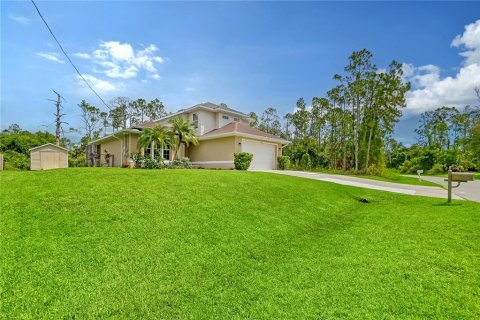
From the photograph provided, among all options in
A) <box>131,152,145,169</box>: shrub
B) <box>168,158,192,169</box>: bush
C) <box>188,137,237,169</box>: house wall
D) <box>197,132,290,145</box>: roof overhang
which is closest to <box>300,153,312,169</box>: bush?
<box>197,132,290,145</box>: roof overhang

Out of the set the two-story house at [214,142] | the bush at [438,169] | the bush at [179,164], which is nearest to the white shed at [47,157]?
the two-story house at [214,142]

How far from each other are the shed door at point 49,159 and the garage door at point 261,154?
13.8m

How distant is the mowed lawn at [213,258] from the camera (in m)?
3.05

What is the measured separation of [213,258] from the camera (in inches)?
168

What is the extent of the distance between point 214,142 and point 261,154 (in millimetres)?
4149

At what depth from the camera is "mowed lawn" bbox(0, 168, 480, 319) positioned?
3.05 m

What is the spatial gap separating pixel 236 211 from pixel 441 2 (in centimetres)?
1434

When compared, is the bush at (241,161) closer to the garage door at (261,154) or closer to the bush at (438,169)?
the garage door at (261,154)

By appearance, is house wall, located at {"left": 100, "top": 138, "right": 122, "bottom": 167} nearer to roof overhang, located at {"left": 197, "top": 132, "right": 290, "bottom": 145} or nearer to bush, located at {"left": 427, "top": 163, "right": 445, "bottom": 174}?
roof overhang, located at {"left": 197, "top": 132, "right": 290, "bottom": 145}

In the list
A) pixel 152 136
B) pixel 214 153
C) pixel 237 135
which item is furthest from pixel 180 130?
pixel 237 135

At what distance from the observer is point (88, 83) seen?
15930mm

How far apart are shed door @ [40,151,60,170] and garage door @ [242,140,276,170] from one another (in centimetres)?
1376

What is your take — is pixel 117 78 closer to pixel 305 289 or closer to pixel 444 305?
pixel 305 289

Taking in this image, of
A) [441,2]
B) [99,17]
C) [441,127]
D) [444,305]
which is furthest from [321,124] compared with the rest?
[444,305]
